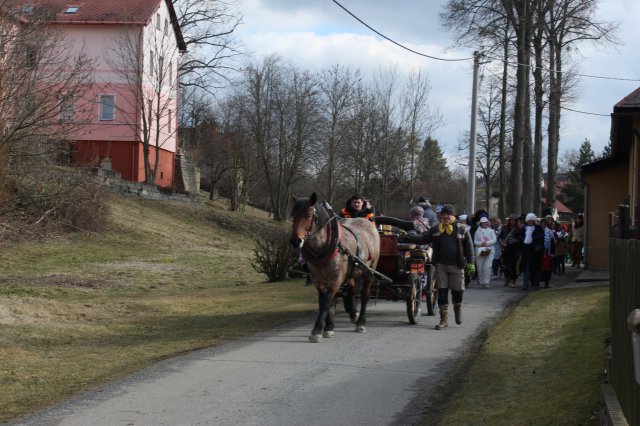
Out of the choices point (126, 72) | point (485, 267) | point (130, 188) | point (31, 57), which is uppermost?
point (126, 72)

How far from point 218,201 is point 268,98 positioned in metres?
8.50

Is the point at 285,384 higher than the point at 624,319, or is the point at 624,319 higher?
the point at 624,319

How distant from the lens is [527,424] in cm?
788

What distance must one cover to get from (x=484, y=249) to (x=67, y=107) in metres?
11.4

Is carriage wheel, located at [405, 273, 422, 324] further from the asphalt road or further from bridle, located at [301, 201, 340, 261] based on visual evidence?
bridle, located at [301, 201, 340, 261]

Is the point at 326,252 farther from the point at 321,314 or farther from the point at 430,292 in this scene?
the point at 430,292

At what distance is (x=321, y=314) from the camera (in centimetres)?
1276

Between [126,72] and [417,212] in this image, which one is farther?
[126,72]

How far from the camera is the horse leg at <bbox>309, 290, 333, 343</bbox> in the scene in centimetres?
1266

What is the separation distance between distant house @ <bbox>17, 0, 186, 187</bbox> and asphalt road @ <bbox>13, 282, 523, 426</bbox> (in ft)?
121

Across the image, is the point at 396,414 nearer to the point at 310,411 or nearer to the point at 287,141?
the point at 310,411

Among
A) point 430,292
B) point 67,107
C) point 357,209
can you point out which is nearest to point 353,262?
point 430,292

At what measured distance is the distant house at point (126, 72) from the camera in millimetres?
49156

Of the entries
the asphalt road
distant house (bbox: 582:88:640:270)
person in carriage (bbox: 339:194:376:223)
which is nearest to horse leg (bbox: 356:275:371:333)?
the asphalt road
